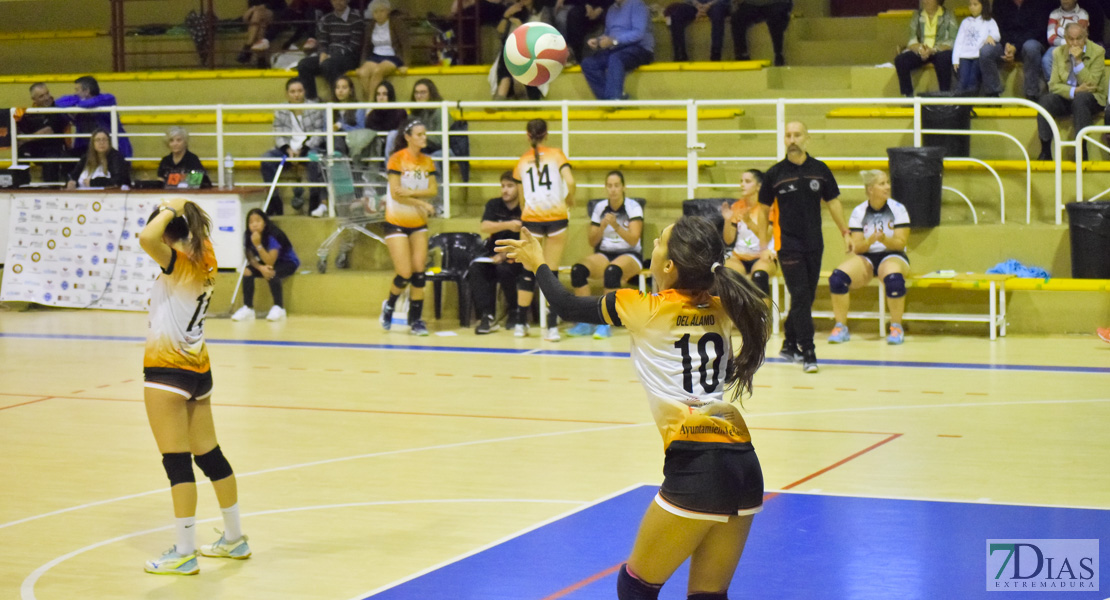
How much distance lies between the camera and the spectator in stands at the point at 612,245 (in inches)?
486

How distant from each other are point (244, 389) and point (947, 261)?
6683mm

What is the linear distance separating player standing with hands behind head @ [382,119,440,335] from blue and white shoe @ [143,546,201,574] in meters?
7.12

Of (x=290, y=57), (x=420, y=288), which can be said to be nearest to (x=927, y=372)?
(x=420, y=288)

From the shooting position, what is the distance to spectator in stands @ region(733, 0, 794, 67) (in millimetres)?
15844

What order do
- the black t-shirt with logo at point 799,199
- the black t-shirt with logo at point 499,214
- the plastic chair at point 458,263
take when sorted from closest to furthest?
the black t-shirt with logo at point 799,199
the black t-shirt with logo at point 499,214
the plastic chair at point 458,263

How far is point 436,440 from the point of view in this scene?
8.12 metres

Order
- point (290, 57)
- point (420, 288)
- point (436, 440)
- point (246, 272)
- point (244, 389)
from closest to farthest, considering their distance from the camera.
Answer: point (436, 440) < point (244, 389) < point (420, 288) < point (246, 272) < point (290, 57)

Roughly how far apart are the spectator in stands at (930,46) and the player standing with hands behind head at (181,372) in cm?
1044

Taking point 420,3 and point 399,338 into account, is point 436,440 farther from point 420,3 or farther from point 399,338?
point 420,3

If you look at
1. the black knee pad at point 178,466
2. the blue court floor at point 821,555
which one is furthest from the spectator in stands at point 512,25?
the black knee pad at point 178,466

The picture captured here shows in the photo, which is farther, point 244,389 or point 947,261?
point 947,261

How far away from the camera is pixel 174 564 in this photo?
5.51 metres

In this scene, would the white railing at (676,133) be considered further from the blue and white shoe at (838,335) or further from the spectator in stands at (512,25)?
the blue and white shoe at (838,335)

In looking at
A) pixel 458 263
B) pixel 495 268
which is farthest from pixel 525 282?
pixel 458 263
